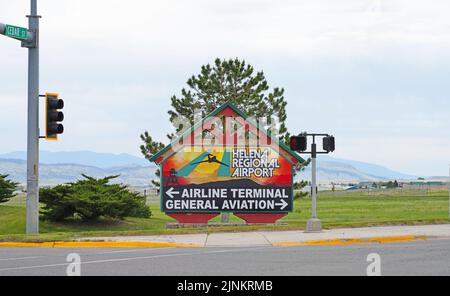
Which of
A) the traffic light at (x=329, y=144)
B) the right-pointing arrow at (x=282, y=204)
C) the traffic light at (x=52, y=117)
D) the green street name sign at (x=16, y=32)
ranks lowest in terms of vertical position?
the right-pointing arrow at (x=282, y=204)

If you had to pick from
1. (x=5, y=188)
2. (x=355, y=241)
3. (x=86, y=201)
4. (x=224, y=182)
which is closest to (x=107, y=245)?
→ (x=355, y=241)

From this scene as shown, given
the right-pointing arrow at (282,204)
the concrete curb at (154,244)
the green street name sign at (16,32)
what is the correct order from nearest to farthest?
the concrete curb at (154,244) < the green street name sign at (16,32) < the right-pointing arrow at (282,204)

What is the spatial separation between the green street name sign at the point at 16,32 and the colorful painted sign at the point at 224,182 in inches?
286

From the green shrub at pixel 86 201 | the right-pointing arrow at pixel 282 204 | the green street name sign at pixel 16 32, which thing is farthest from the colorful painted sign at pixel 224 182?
the green street name sign at pixel 16 32

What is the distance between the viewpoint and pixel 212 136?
1172 inches

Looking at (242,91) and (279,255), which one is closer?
(279,255)

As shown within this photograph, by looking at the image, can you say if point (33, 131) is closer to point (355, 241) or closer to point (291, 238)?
point (291, 238)

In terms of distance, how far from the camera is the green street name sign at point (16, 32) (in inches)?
937

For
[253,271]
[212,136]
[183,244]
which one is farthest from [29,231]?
[253,271]

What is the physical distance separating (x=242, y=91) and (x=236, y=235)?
1483 cm

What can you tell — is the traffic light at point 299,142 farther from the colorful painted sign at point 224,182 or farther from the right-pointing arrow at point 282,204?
the right-pointing arrow at point 282,204
